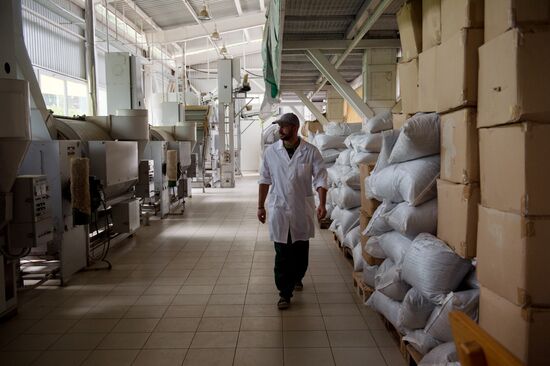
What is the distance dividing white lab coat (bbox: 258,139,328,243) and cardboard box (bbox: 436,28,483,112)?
→ 1.49 meters

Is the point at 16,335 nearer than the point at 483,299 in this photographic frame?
No

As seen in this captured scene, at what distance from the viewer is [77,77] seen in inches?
364

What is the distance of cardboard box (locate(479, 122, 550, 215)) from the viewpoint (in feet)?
4.94

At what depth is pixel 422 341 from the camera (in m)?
2.21

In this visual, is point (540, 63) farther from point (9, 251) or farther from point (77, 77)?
point (77, 77)

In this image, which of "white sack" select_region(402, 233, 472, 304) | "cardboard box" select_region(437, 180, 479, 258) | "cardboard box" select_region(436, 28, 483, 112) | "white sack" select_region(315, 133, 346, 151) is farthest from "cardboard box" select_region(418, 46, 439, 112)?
"white sack" select_region(315, 133, 346, 151)

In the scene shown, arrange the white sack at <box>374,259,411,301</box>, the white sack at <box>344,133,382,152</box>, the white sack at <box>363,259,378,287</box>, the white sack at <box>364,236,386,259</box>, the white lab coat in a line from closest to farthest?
the white sack at <box>374,259,411,301</box>, the white sack at <box>364,236,386,259</box>, the white sack at <box>363,259,378,287</box>, the white lab coat, the white sack at <box>344,133,382,152</box>

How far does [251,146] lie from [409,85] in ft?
59.9

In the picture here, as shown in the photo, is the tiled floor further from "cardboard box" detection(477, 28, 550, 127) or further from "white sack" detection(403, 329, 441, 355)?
"cardboard box" detection(477, 28, 550, 127)

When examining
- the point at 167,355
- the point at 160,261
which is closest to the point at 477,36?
the point at 167,355

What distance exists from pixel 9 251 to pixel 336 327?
7.74 ft

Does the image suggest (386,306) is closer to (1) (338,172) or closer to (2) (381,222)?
(2) (381,222)

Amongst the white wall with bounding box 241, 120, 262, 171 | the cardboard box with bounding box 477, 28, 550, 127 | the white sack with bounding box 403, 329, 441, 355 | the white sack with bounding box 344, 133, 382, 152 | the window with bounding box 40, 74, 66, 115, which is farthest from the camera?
the white wall with bounding box 241, 120, 262, 171

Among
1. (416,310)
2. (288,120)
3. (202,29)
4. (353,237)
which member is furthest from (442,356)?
(202,29)
